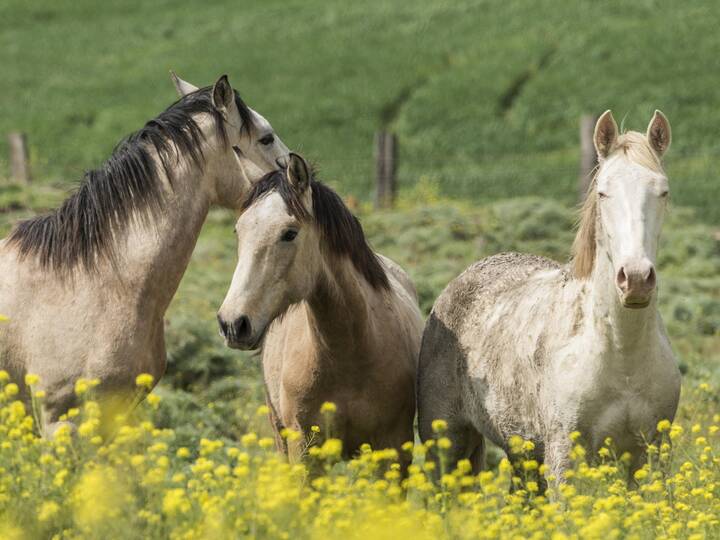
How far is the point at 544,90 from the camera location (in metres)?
26.6

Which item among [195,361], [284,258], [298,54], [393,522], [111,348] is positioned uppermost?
[298,54]

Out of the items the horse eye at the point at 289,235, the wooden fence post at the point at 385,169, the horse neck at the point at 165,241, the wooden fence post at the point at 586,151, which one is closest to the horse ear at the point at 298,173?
the horse eye at the point at 289,235

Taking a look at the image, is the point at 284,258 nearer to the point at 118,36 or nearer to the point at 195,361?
the point at 195,361

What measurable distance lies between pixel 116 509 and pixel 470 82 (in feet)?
80.9

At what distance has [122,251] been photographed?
5.61 meters

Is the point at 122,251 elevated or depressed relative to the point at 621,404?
elevated

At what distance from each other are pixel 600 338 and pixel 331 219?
145cm

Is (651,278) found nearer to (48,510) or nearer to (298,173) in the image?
(298,173)

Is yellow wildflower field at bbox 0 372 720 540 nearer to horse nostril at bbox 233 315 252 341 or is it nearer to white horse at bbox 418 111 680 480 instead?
white horse at bbox 418 111 680 480

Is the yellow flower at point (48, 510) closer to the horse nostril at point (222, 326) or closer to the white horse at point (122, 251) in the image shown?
the horse nostril at point (222, 326)

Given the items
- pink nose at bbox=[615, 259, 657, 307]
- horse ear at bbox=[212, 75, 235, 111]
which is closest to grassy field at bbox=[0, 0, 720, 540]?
pink nose at bbox=[615, 259, 657, 307]

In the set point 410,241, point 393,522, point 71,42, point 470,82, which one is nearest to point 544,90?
point 470,82

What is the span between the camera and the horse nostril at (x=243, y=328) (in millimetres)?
5059

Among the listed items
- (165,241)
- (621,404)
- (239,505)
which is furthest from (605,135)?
(239,505)
